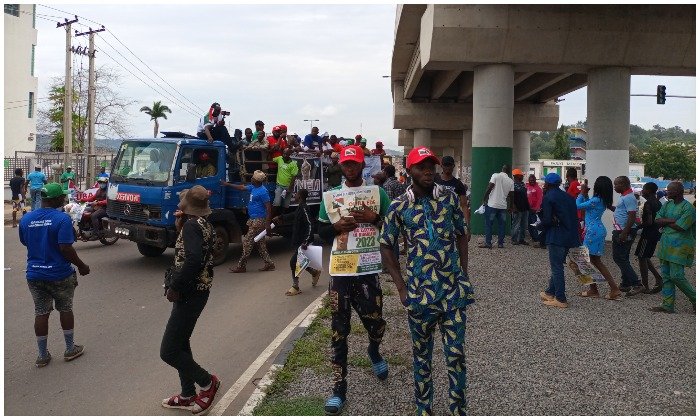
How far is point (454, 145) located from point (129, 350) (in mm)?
49138

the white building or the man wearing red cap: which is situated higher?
the white building

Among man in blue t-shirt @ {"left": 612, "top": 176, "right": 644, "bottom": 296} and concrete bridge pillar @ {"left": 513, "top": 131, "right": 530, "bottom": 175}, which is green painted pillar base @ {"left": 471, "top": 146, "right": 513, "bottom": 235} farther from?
concrete bridge pillar @ {"left": 513, "top": 131, "right": 530, "bottom": 175}

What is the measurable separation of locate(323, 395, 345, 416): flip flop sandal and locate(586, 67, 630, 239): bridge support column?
12.4 metres

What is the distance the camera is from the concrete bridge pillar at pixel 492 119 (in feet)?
50.2

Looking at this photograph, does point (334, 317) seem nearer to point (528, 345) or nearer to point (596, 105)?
point (528, 345)

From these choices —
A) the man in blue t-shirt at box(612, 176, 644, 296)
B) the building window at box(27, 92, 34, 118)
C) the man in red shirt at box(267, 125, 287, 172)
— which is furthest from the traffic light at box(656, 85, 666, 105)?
the building window at box(27, 92, 34, 118)

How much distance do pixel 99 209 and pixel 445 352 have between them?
11.1 metres

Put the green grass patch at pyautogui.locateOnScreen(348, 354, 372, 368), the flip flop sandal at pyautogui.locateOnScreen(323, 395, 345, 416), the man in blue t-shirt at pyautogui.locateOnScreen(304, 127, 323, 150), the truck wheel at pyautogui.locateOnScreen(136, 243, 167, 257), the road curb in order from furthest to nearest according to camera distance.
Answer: the man in blue t-shirt at pyautogui.locateOnScreen(304, 127, 323, 150), the truck wheel at pyautogui.locateOnScreen(136, 243, 167, 257), the green grass patch at pyautogui.locateOnScreen(348, 354, 372, 368), the road curb, the flip flop sandal at pyautogui.locateOnScreen(323, 395, 345, 416)

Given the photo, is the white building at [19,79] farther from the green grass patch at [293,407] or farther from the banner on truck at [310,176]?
the green grass patch at [293,407]

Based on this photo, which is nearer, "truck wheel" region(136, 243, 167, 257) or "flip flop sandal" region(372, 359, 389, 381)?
"flip flop sandal" region(372, 359, 389, 381)

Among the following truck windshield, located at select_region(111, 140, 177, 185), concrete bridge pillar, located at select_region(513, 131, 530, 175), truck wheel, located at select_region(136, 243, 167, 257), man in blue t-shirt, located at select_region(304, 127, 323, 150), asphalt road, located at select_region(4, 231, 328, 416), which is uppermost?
concrete bridge pillar, located at select_region(513, 131, 530, 175)

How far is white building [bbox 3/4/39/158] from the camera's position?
3625cm

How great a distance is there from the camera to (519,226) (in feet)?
45.9

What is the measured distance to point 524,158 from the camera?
115 feet
